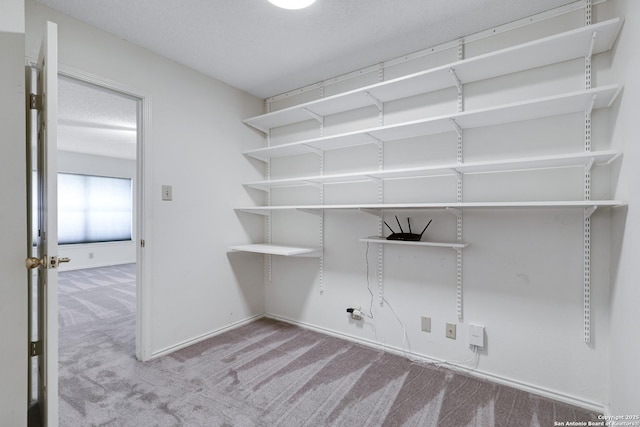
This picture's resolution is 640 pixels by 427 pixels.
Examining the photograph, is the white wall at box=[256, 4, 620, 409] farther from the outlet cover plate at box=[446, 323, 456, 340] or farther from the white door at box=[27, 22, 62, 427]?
the white door at box=[27, 22, 62, 427]

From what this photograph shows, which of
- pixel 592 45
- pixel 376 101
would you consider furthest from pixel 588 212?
pixel 376 101

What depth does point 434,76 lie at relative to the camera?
202 centimetres

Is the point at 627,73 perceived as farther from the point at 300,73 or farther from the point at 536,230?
the point at 300,73

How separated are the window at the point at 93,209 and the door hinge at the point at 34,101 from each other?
18.1ft

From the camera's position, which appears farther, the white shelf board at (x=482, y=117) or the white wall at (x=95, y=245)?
the white wall at (x=95, y=245)

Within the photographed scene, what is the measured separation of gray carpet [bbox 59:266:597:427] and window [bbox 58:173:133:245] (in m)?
4.28

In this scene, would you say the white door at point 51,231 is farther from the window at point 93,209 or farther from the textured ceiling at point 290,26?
the window at point 93,209

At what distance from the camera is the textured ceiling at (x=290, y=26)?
1783 mm

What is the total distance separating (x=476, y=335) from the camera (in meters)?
2.02

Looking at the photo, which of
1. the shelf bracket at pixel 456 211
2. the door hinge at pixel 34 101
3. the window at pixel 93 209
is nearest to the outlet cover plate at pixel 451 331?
the shelf bracket at pixel 456 211

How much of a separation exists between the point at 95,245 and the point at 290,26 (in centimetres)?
636

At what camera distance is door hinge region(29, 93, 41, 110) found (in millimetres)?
1354

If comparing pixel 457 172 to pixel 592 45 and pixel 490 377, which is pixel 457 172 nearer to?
pixel 592 45

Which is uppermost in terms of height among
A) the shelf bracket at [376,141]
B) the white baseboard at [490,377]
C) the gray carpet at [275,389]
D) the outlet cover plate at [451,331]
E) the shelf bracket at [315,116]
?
the shelf bracket at [315,116]
